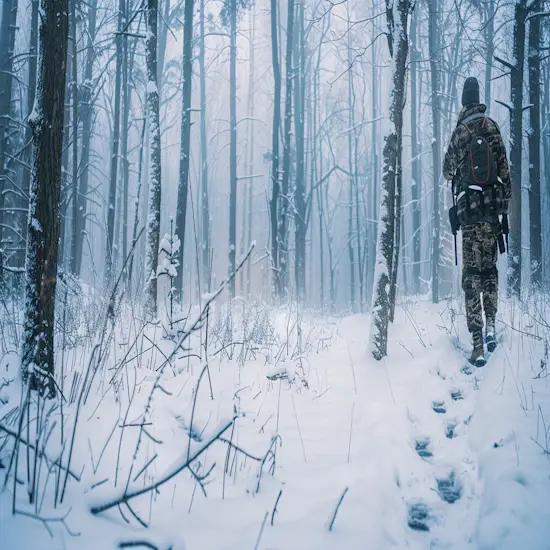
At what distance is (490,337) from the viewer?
3680 millimetres

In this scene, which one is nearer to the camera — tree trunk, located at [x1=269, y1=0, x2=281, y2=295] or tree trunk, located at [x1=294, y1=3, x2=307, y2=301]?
tree trunk, located at [x1=269, y1=0, x2=281, y2=295]

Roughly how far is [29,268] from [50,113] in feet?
3.35

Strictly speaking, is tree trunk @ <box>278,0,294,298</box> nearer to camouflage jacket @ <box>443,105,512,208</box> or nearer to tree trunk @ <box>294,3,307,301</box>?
tree trunk @ <box>294,3,307,301</box>

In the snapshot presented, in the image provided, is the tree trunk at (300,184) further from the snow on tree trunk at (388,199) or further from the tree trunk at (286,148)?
the snow on tree trunk at (388,199)

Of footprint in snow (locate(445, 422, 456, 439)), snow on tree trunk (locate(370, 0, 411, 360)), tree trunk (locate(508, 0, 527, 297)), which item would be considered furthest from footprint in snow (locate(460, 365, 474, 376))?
tree trunk (locate(508, 0, 527, 297))

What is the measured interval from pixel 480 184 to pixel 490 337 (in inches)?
61.2

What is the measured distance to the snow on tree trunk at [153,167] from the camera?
5.93 metres

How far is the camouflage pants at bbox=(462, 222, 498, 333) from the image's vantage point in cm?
357

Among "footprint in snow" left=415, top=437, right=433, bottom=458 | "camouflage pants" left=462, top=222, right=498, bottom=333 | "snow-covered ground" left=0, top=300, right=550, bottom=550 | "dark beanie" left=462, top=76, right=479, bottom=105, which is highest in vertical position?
"dark beanie" left=462, top=76, right=479, bottom=105

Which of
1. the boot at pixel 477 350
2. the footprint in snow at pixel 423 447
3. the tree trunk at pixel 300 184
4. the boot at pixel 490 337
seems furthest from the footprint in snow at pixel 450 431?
the tree trunk at pixel 300 184

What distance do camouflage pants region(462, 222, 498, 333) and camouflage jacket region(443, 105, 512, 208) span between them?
38 cm

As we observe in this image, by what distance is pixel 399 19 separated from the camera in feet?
13.2

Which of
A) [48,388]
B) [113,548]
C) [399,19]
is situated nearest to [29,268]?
[48,388]

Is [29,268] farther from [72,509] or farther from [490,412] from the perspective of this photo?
[490,412]
